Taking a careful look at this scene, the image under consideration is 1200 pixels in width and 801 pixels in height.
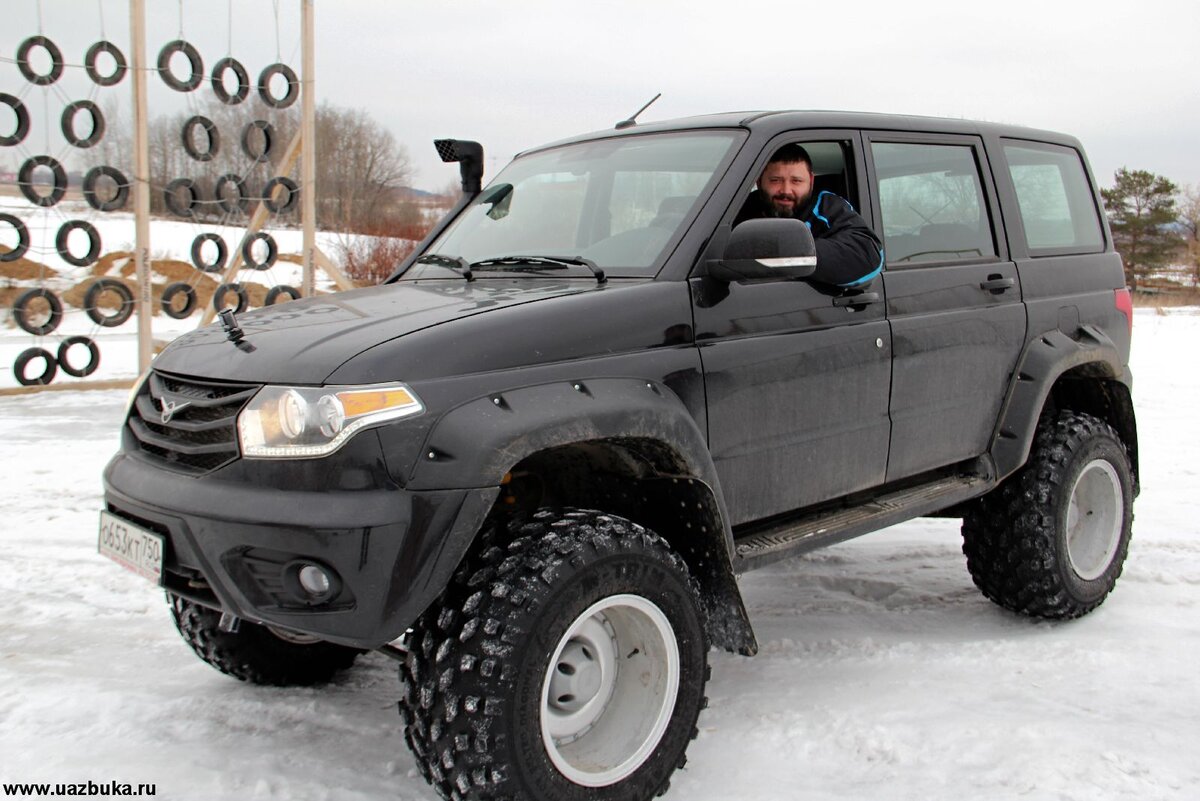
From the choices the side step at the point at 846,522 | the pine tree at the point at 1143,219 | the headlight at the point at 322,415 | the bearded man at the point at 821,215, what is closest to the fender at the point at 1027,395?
the side step at the point at 846,522

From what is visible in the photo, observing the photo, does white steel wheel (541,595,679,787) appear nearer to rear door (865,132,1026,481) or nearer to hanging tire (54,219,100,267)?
rear door (865,132,1026,481)

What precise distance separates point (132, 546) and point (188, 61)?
990 centimetres

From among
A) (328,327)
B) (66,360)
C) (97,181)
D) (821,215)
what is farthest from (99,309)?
(821,215)

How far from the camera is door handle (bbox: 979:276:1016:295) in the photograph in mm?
4172

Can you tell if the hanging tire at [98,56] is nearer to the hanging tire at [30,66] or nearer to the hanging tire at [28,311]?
the hanging tire at [30,66]

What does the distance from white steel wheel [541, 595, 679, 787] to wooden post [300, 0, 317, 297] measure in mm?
9716

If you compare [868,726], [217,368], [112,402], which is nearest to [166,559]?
[217,368]

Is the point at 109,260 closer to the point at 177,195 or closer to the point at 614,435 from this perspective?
the point at 177,195

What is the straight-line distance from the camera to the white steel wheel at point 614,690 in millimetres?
2861

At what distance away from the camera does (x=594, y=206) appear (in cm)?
379

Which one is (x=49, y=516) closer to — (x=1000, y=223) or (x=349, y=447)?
(x=349, y=447)

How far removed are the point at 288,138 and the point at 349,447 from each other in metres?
15.4

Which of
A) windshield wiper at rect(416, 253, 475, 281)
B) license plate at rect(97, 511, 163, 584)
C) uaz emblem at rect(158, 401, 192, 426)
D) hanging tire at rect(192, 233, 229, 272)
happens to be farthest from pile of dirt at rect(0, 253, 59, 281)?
uaz emblem at rect(158, 401, 192, 426)

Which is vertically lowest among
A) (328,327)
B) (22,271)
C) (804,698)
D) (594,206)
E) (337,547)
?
(804,698)
